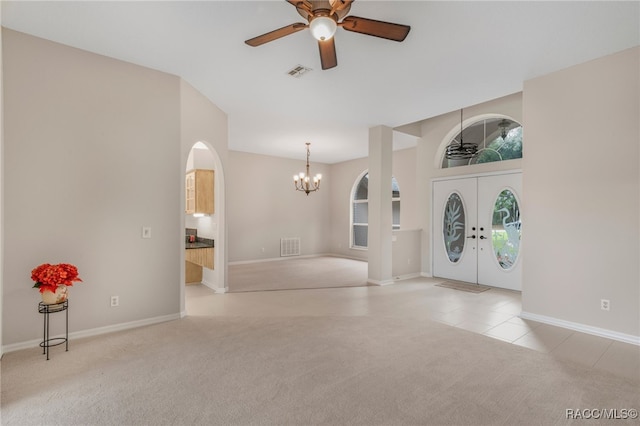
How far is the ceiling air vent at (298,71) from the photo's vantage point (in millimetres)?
3660

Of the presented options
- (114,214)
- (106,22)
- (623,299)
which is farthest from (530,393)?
(106,22)

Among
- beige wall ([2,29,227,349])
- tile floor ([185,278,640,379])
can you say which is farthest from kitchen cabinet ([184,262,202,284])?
beige wall ([2,29,227,349])

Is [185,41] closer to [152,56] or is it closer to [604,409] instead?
[152,56]

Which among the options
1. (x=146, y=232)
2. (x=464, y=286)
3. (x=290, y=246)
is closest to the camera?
(x=146, y=232)

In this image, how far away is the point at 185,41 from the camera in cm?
311

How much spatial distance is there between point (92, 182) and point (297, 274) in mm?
4353

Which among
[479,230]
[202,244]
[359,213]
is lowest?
[202,244]

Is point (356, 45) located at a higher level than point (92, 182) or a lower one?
higher

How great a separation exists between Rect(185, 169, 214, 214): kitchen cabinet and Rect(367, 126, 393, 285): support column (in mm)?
3060

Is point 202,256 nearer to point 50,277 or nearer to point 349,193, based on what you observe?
point 50,277

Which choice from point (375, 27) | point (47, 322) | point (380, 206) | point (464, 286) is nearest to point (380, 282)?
point (380, 206)

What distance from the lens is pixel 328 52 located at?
104 inches

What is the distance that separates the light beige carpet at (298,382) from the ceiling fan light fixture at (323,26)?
8.56 feet

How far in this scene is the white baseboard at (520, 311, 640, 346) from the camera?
10.6 ft
